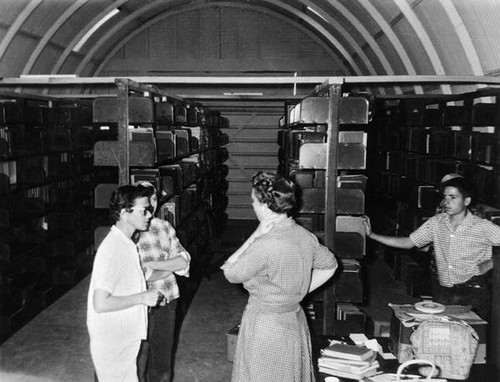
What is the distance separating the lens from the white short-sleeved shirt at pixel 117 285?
3055mm

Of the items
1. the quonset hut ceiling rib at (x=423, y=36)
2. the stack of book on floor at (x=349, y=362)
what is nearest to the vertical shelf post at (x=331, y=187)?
the stack of book on floor at (x=349, y=362)

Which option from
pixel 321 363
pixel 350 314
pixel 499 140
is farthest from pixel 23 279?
pixel 499 140

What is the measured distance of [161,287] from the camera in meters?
4.14

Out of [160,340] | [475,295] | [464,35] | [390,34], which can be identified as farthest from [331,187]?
[390,34]

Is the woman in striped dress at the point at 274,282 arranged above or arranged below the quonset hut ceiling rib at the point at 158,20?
below

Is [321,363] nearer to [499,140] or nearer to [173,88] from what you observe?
[499,140]

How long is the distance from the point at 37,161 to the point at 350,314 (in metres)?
4.91

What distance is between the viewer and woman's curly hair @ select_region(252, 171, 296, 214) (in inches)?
119

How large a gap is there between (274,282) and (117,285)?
0.91 meters

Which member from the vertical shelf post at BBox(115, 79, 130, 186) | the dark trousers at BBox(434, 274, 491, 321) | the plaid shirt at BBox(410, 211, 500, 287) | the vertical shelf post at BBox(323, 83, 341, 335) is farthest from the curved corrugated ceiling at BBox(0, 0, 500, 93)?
the vertical shelf post at BBox(115, 79, 130, 186)

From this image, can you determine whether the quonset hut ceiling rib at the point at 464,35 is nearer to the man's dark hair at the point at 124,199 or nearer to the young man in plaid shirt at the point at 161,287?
the young man in plaid shirt at the point at 161,287

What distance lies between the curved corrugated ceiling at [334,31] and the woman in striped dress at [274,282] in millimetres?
4179

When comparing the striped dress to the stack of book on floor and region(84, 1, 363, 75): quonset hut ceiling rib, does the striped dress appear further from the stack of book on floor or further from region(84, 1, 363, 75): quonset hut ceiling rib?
region(84, 1, 363, 75): quonset hut ceiling rib

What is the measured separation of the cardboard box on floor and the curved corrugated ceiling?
12.7ft
